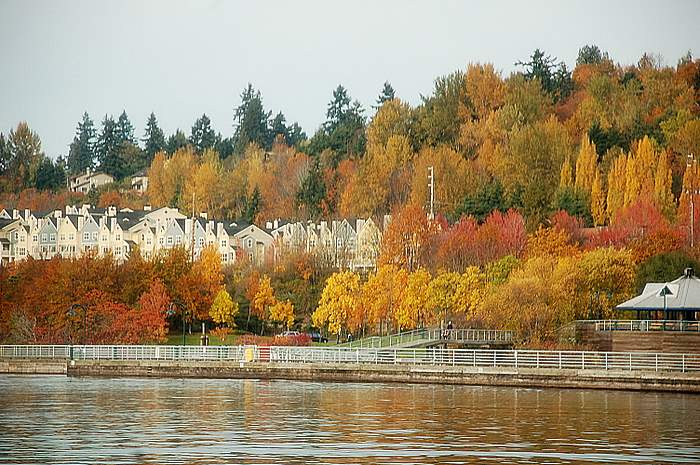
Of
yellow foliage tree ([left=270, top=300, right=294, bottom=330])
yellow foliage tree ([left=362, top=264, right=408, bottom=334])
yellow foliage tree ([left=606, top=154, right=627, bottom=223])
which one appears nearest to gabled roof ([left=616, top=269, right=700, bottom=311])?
yellow foliage tree ([left=362, top=264, right=408, bottom=334])

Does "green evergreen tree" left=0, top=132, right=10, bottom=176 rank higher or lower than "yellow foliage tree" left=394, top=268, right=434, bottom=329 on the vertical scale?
higher

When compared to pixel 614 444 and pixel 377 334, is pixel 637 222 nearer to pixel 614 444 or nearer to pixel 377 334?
pixel 377 334

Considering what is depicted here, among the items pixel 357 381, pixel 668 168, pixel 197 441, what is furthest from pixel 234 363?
pixel 668 168

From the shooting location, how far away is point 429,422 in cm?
4269

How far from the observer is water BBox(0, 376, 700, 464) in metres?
34.3

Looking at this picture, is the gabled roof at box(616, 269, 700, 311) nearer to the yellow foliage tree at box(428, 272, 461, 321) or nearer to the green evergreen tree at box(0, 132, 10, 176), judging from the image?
the yellow foliage tree at box(428, 272, 461, 321)

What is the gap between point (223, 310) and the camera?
3765 inches

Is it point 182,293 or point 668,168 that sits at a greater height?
point 668,168

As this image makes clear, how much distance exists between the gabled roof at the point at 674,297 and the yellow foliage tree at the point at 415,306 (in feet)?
57.9

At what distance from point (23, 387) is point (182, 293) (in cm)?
3535

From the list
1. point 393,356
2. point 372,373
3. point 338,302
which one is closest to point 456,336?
point 393,356

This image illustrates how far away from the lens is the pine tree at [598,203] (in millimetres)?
100750

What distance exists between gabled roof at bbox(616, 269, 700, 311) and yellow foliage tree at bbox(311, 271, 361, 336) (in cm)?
2391

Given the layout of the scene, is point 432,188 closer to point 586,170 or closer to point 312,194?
point 586,170
